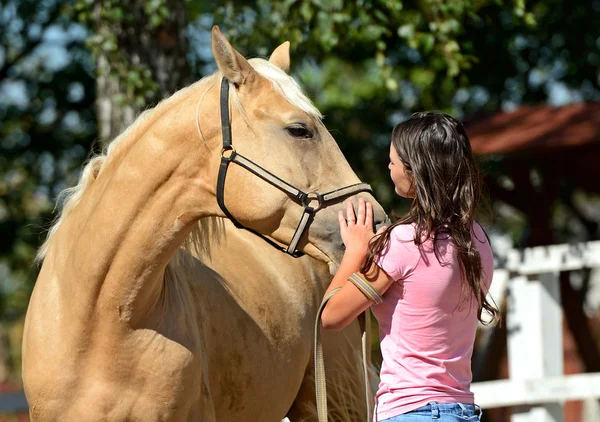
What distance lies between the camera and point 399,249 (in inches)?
91.3

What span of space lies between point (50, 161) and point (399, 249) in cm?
697

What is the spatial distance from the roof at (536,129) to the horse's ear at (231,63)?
4.01 m

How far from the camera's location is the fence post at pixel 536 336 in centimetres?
505

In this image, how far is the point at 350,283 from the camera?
2.35m

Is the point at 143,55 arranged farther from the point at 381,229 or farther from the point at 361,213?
the point at 381,229

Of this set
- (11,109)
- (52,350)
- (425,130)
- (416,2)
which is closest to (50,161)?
(11,109)

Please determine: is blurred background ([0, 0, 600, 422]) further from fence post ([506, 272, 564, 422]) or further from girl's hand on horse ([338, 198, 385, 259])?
girl's hand on horse ([338, 198, 385, 259])

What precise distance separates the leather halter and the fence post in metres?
2.75

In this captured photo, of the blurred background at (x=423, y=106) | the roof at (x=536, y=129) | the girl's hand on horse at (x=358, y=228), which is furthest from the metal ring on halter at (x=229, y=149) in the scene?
the roof at (x=536, y=129)

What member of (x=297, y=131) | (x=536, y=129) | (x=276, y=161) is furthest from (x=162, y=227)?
(x=536, y=129)

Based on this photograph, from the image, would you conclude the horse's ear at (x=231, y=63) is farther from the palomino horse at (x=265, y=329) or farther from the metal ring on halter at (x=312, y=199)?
the palomino horse at (x=265, y=329)

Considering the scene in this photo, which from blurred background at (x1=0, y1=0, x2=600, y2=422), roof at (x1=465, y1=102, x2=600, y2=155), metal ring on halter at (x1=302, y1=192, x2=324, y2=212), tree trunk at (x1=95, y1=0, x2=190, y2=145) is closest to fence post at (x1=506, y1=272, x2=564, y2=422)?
blurred background at (x1=0, y1=0, x2=600, y2=422)

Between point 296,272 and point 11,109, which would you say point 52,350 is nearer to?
point 296,272

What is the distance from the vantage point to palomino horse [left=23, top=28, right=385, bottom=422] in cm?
272
